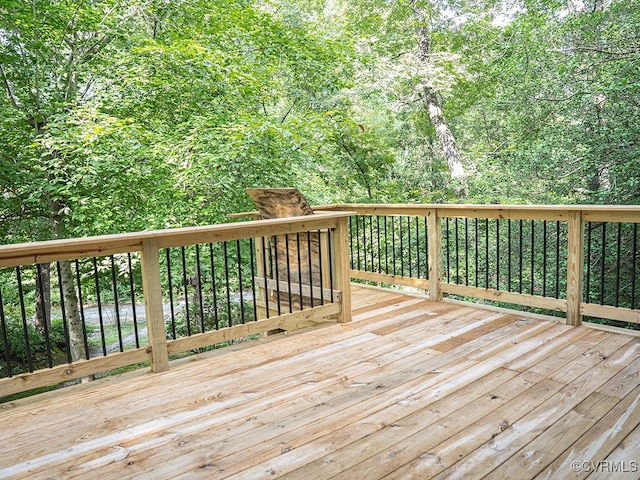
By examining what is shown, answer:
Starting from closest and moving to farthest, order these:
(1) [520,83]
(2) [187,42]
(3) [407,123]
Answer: (2) [187,42] < (1) [520,83] < (3) [407,123]

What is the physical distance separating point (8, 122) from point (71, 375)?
510cm

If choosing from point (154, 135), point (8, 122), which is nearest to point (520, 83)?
point (154, 135)

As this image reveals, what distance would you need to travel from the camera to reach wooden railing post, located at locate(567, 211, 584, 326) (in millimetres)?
3793

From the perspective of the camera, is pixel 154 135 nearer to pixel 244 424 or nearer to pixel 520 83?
pixel 244 424

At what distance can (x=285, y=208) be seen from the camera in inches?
164

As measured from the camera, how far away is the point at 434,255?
4.89 m

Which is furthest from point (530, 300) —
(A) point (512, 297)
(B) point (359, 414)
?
(B) point (359, 414)

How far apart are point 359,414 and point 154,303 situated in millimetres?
1521

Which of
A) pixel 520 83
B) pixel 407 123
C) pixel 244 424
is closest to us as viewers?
pixel 244 424

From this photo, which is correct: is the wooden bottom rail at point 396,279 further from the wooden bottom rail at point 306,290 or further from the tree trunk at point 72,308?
the tree trunk at point 72,308

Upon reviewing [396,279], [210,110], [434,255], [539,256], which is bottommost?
[539,256]

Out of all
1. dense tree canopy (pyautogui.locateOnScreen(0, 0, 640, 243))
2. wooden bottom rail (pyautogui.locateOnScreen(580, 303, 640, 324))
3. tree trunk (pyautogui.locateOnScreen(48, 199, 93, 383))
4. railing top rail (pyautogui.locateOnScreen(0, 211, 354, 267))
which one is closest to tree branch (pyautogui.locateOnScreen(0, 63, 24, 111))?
dense tree canopy (pyautogui.locateOnScreen(0, 0, 640, 243))

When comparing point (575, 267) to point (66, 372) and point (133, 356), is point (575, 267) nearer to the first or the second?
point (133, 356)

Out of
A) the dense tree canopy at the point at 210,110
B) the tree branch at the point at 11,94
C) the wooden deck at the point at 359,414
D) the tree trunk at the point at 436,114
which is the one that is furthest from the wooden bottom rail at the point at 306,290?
the tree trunk at the point at 436,114
